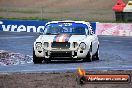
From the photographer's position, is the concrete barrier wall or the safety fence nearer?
the concrete barrier wall

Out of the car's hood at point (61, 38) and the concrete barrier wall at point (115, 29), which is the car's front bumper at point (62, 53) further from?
the concrete barrier wall at point (115, 29)

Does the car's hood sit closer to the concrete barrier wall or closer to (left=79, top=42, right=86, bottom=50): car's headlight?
(left=79, top=42, right=86, bottom=50): car's headlight

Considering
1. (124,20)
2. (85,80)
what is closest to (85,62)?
(85,80)

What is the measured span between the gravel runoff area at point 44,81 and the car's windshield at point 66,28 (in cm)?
542

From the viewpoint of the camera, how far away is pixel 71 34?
18.3 meters

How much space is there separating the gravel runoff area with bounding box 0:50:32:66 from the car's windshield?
119 centimetres

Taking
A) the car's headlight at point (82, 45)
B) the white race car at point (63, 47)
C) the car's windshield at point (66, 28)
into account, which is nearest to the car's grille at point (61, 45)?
the white race car at point (63, 47)

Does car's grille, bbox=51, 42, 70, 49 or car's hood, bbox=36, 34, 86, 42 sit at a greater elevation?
car's hood, bbox=36, 34, 86, 42

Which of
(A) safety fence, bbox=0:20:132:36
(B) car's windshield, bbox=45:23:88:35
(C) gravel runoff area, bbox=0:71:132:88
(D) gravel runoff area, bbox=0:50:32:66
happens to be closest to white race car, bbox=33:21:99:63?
(B) car's windshield, bbox=45:23:88:35

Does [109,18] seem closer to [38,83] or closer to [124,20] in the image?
[124,20]

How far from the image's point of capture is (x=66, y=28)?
18672mm

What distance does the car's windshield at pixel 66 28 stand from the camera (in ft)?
60.7

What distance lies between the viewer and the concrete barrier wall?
114ft

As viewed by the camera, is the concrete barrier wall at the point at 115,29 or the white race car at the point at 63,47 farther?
the concrete barrier wall at the point at 115,29
